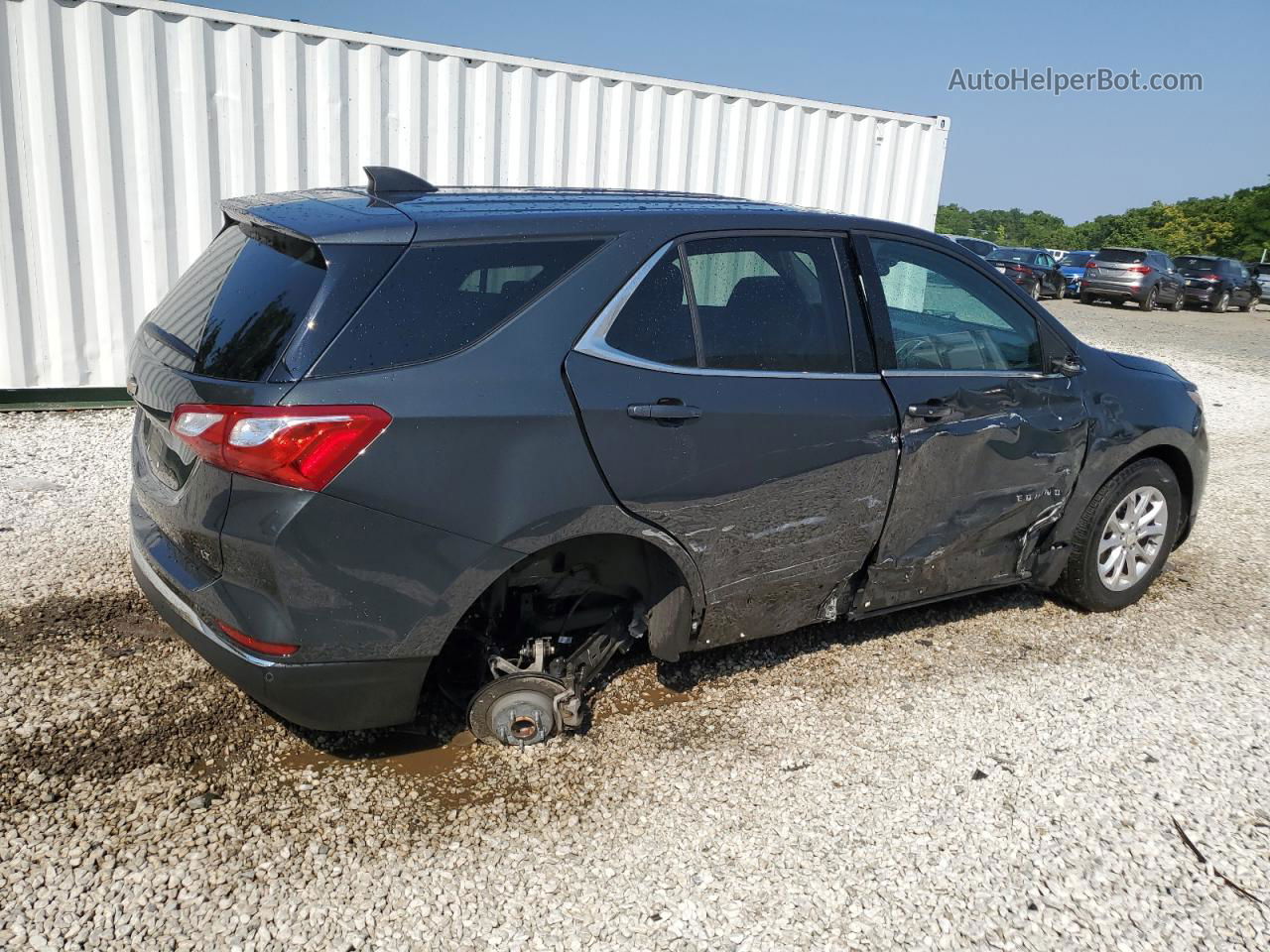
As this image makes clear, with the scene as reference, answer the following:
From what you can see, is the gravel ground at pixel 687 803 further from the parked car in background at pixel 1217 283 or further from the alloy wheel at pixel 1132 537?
the parked car in background at pixel 1217 283

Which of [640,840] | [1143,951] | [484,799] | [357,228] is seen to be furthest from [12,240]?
[1143,951]

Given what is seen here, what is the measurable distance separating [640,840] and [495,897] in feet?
1.58

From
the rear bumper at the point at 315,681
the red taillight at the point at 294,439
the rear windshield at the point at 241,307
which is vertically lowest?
the rear bumper at the point at 315,681

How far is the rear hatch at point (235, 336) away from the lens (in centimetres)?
273

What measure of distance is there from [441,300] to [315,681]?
1.15m

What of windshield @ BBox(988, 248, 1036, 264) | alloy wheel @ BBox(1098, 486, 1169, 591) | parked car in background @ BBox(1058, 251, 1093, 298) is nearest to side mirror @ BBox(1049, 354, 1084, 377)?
alloy wheel @ BBox(1098, 486, 1169, 591)

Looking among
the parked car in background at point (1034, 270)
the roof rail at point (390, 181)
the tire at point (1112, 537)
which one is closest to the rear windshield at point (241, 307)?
the roof rail at point (390, 181)

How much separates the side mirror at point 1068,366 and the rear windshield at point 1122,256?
26.6 metres

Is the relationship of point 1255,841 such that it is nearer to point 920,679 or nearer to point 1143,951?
point 1143,951

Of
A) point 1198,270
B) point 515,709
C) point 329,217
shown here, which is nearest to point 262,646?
point 515,709

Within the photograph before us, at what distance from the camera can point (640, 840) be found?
2.97 m

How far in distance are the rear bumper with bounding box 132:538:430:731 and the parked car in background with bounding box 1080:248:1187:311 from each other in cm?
2898

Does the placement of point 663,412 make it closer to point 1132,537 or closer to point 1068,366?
point 1068,366

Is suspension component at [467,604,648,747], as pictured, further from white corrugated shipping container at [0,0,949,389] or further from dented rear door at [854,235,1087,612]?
white corrugated shipping container at [0,0,949,389]
